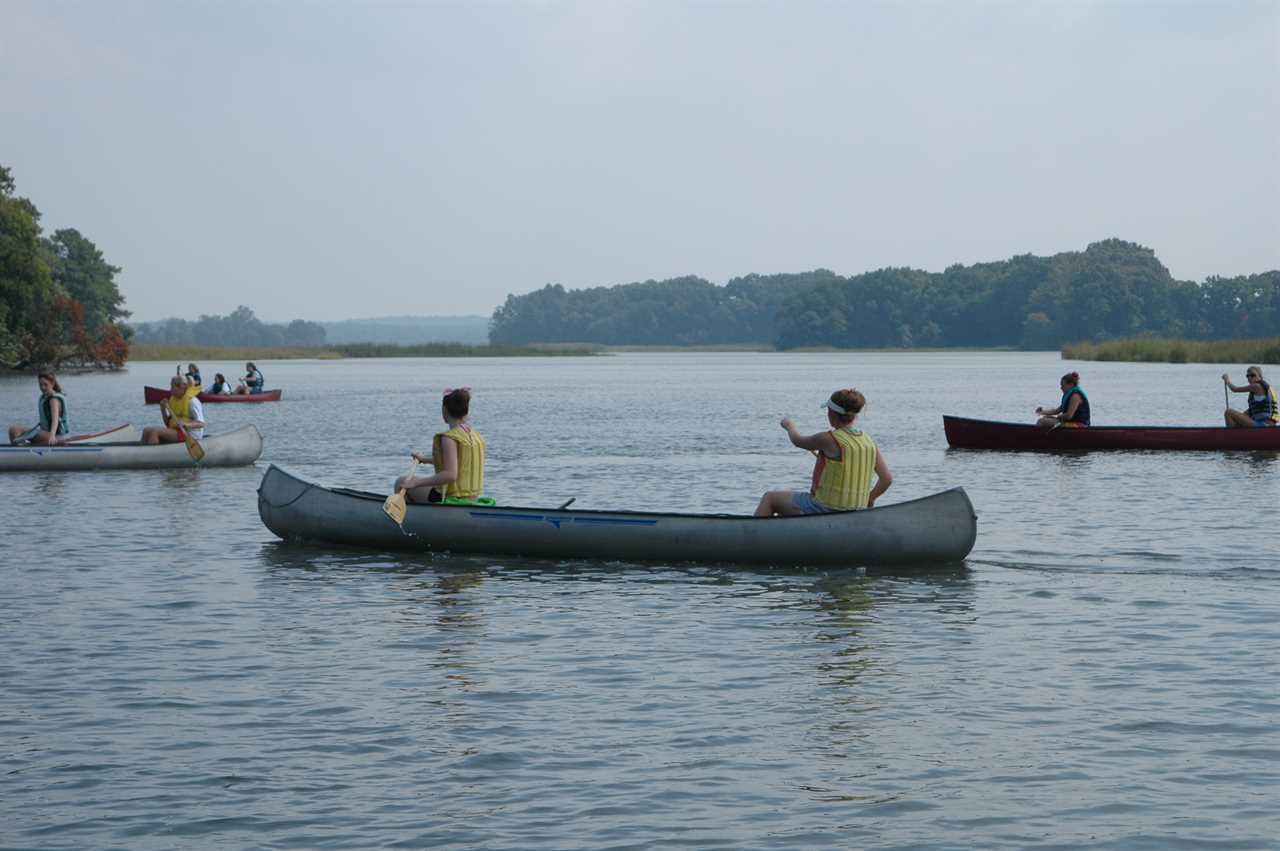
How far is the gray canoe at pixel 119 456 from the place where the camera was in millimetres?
26828

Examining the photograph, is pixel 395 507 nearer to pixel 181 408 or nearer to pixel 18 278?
pixel 181 408

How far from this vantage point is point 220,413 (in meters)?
51.3

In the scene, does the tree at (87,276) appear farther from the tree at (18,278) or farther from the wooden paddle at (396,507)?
the wooden paddle at (396,507)

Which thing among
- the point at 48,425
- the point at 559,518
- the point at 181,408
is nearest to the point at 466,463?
the point at 559,518

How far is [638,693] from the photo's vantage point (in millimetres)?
10508

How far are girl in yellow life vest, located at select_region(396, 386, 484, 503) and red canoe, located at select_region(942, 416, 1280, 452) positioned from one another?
1676cm

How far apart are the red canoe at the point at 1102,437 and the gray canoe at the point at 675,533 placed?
1541 cm

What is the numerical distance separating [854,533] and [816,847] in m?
8.07

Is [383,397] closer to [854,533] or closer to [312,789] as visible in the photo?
[854,533]

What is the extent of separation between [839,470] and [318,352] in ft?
475

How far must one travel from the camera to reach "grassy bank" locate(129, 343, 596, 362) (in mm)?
130250

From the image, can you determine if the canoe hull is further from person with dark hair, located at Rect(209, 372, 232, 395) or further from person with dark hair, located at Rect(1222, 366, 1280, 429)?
person with dark hair, located at Rect(209, 372, 232, 395)

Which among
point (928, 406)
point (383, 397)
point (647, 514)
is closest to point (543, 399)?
point (383, 397)

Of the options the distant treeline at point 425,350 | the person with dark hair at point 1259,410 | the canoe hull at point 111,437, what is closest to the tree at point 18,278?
the distant treeline at point 425,350
